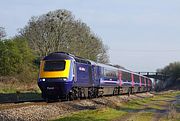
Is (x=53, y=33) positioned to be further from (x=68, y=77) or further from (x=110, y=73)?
(x=68, y=77)

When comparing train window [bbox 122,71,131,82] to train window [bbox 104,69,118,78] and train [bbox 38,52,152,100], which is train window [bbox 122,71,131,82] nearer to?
train window [bbox 104,69,118,78]

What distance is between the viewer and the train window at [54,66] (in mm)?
29484

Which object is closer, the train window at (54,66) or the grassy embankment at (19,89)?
the train window at (54,66)

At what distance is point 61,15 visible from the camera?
72.1 metres

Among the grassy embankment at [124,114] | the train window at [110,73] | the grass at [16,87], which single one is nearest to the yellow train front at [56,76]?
the grassy embankment at [124,114]

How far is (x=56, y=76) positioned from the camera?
29188mm

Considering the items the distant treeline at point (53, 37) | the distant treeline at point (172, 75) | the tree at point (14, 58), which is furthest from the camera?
the distant treeline at point (172, 75)

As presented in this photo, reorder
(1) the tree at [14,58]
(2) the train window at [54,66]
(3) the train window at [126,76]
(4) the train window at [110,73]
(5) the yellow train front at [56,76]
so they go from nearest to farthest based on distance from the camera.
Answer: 1. (5) the yellow train front at [56,76]
2. (2) the train window at [54,66]
3. (4) the train window at [110,73]
4. (1) the tree at [14,58]
5. (3) the train window at [126,76]

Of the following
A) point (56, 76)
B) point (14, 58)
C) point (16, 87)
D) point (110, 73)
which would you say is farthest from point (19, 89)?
point (56, 76)

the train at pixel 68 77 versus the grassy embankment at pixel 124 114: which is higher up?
the train at pixel 68 77

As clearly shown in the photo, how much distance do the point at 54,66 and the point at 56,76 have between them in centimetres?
83

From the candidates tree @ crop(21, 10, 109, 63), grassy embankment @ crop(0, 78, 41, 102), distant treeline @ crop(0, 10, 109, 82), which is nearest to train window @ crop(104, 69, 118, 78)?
grassy embankment @ crop(0, 78, 41, 102)

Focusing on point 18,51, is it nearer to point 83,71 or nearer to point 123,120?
point 83,71

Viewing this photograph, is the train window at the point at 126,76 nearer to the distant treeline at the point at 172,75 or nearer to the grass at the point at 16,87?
the grass at the point at 16,87
